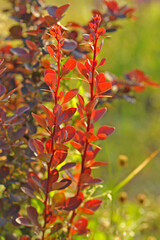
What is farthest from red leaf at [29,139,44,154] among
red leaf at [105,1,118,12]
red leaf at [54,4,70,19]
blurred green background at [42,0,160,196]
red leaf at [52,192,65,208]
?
blurred green background at [42,0,160,196]

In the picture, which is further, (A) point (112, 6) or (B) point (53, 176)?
(A) point (112, 6)

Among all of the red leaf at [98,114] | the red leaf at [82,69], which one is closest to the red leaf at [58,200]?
the red leaf at [98,114]

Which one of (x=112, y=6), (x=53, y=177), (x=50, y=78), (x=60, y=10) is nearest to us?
(x=50, y=78)

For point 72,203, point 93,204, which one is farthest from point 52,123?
point 93,204

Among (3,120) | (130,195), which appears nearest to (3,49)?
(3,120)

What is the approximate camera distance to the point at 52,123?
3.26 ft

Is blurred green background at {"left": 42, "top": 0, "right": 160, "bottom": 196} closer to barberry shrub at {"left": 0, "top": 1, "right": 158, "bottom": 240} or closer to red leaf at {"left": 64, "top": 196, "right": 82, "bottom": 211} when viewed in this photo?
barberry shrub at {"left": 0, "top": 1, "right": 158, "bottom": 240}

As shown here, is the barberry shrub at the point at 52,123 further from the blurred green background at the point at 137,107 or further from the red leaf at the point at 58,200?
the blurred green background at the point at 137,107

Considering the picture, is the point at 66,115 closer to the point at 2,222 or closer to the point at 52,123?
the point at 52,123

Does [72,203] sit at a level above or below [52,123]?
below

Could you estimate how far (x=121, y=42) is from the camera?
4.91m

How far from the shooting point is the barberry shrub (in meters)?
1.00

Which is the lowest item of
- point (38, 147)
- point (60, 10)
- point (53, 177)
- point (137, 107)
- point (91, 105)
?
point (137, 107)

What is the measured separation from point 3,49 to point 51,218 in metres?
0.74
